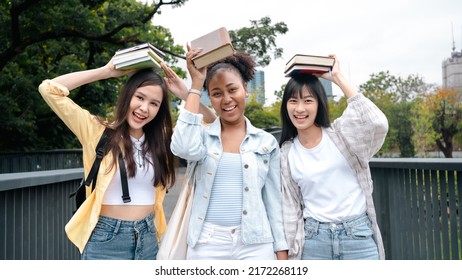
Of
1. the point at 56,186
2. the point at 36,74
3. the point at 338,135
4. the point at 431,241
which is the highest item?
the point at 36,74

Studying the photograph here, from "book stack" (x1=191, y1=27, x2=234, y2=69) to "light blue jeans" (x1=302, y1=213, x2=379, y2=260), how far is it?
0.98 meters

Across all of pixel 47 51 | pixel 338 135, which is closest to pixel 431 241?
pixel 338 135

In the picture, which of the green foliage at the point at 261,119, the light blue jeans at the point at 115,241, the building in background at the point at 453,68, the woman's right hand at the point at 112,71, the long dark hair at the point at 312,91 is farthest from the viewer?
the building in background at the point at 453,68

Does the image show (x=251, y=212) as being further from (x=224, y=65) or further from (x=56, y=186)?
(x=56, y=186)

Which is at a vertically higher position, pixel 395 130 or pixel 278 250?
pixel 395 130

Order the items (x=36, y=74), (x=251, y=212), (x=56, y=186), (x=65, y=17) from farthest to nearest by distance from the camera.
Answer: (x=36, y=74) → (x=65, y=17) → (x=56, y=186) → (x=251, y=212)

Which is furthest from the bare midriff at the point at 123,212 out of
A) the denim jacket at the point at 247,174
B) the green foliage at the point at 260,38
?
the green foliage at the point at 260,38

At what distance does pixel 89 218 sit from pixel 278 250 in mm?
1014

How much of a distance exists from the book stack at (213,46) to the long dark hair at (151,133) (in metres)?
0.39

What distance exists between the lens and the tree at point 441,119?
31.4 meters

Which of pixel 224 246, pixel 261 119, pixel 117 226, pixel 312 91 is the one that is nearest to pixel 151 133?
pixel 117 226

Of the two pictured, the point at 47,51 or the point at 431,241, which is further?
the point at 47,51

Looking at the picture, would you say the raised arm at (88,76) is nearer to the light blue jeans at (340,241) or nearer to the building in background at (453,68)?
the light blue jeans at (340,241)
